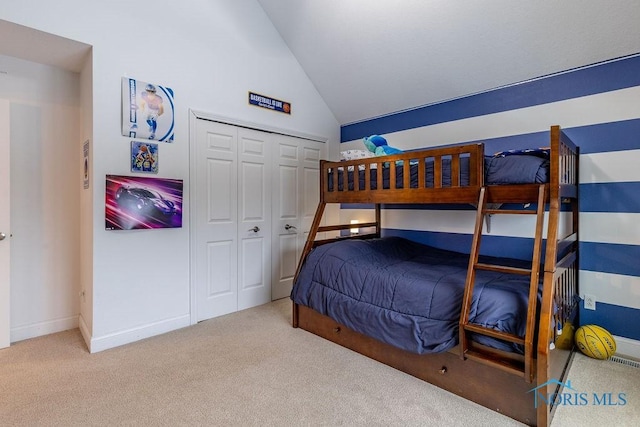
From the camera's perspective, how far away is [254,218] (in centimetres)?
338

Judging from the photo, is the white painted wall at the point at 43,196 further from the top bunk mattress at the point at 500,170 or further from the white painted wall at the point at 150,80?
the top bunk mattress at the point at 500,170

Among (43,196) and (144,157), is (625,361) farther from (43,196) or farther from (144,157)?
(43,196)

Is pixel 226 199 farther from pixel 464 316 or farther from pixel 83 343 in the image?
pixel 464 316

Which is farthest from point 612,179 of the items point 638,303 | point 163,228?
point 163,228

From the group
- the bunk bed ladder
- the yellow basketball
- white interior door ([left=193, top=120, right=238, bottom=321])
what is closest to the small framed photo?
white interior door ([left=193, top=120, right=238, bottom=321])

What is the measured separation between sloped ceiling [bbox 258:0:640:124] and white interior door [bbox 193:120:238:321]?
1.35m

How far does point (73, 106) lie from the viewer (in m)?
2.75

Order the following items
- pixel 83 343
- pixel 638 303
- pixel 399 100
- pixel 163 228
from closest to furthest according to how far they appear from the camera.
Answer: pixel 638 303, pixel 83 343, pixel 163 228, pixel 399 100

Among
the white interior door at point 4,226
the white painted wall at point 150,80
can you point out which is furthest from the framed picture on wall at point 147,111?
the white interior door at point 4,226

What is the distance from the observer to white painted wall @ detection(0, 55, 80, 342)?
99.3 inches

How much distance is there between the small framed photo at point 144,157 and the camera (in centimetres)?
253

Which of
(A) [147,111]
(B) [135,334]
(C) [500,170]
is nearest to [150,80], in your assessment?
(A) [147,111]

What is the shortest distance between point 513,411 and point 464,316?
537 millimetres

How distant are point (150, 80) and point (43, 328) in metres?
Answer: 2.30
